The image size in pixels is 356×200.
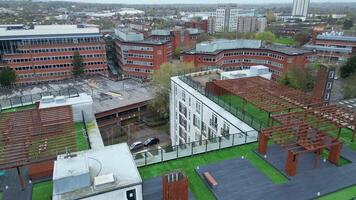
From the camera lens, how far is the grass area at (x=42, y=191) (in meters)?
16.6

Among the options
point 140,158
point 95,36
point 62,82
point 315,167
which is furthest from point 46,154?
point 95,36

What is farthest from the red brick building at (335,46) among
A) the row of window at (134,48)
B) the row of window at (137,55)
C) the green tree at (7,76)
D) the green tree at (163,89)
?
the green tree at (7,76)

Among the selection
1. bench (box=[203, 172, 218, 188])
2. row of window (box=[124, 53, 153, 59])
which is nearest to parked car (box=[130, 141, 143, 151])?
bench (box=[203, 172, 218, 188])

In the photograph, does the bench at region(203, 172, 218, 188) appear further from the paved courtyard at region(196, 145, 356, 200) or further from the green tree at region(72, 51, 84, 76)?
the green tree at region(72, 51, 84, 76)

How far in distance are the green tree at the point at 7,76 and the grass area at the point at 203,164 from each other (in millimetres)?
59716

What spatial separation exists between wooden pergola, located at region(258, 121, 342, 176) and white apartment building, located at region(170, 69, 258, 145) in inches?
124

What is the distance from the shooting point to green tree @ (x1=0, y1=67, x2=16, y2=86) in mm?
61969

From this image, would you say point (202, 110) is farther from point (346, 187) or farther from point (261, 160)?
point (346, 187)

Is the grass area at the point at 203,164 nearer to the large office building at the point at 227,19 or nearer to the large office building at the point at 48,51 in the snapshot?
the large office building at the point at 48,51

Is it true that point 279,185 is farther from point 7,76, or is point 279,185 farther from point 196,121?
point 7,76

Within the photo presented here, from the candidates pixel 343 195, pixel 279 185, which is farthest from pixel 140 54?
pixel 343 195

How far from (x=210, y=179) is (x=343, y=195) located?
27.4 ft

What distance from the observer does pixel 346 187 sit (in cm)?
1662

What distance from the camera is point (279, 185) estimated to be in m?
16.8
